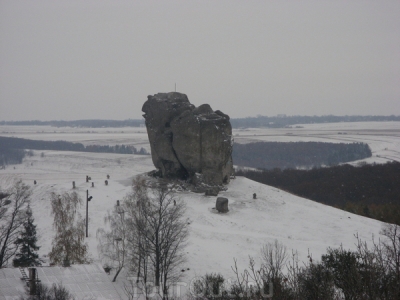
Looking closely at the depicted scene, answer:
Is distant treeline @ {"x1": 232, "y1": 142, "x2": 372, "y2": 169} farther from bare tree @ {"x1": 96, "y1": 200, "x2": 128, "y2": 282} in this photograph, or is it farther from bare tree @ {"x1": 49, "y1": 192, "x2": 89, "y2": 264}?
bare tree @ {"x1": 96, "y1": 200, "x2": 128, "y2": 282}

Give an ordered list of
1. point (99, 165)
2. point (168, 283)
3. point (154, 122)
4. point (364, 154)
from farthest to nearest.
Answer: point (364, 154), point (99, 165), point (154, 122), point (168, 283)

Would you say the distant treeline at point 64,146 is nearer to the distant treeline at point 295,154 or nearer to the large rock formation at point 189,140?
the distant treeline at point 295,154

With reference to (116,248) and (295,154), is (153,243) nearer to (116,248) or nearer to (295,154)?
(116,248)

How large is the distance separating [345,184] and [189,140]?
93.2 ft

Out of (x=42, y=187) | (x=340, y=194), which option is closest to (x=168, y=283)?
(x=42, y=187)

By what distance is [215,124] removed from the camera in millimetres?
37906

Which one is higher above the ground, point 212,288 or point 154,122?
point 154,122

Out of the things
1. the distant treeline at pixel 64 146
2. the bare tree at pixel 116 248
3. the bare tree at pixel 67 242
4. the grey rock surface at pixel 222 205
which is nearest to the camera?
the bare tree at pixel 116 248

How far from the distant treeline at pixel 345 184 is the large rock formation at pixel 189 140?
1283 cm

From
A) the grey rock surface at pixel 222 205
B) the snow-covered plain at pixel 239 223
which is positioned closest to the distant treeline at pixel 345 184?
the snow-covered plain at pixel 239 223

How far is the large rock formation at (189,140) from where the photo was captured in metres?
37.9

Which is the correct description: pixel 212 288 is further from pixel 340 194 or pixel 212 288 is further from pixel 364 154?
pixel 364 154

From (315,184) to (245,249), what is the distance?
111 ft

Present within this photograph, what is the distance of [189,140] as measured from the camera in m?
38.2
